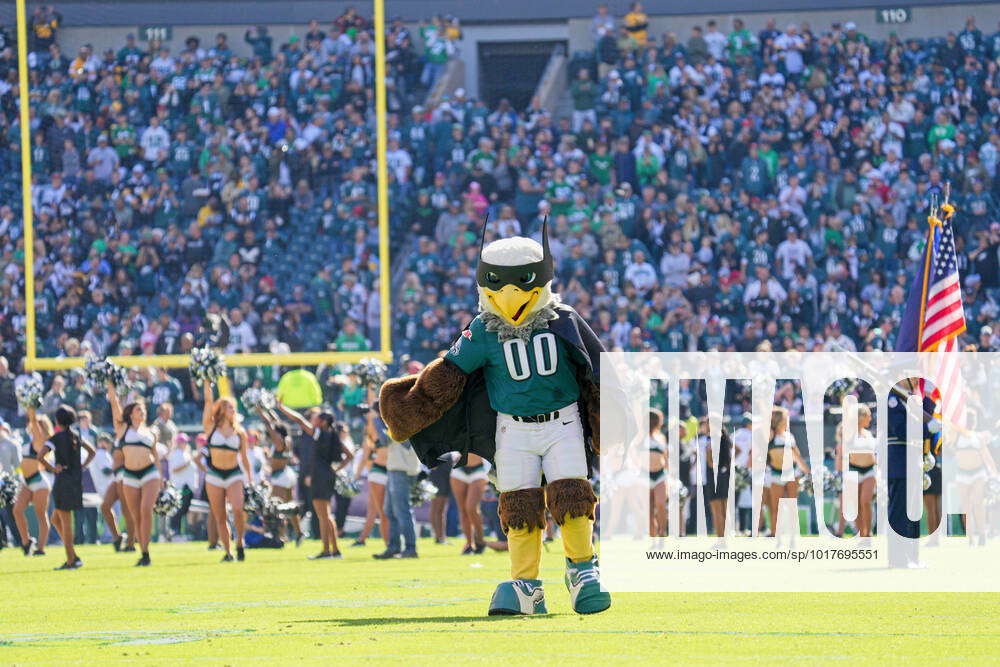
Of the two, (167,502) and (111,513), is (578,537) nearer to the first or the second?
(167,502)

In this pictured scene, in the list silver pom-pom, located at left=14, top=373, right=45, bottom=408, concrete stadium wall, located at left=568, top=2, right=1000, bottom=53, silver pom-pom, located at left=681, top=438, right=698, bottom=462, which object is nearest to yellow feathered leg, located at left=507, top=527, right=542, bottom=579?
silver pom-pom, located at left=14, top=373, right=45, bottom=408

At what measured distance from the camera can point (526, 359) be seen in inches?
313

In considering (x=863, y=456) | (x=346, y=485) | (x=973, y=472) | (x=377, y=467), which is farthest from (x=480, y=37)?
(x=973, y=472)

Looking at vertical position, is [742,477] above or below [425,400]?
below

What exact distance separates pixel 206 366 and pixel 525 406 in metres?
7.99

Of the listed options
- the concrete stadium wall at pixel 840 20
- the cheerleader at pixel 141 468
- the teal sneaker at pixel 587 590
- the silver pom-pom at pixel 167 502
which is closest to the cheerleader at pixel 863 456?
the cheerleader at pixel 141 468

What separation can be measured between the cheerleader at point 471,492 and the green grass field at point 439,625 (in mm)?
3563

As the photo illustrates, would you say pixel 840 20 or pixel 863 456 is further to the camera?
pixel 840 20

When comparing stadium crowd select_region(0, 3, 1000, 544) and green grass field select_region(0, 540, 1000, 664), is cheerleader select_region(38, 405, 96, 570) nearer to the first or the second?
green grass field select_region(0, 540, 1000, 664)

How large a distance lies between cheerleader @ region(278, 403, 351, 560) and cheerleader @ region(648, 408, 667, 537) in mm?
2868

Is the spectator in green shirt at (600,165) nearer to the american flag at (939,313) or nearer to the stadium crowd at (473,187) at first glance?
the stadium crowd at (473,187)

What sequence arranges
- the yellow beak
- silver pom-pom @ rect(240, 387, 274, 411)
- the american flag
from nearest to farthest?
1. the yellow beak
2. the american flag
3. silver pom-pom @ rect(240, 387, 274, 411)

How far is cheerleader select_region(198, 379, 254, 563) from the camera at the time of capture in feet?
47.6

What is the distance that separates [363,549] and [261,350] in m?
3.97
